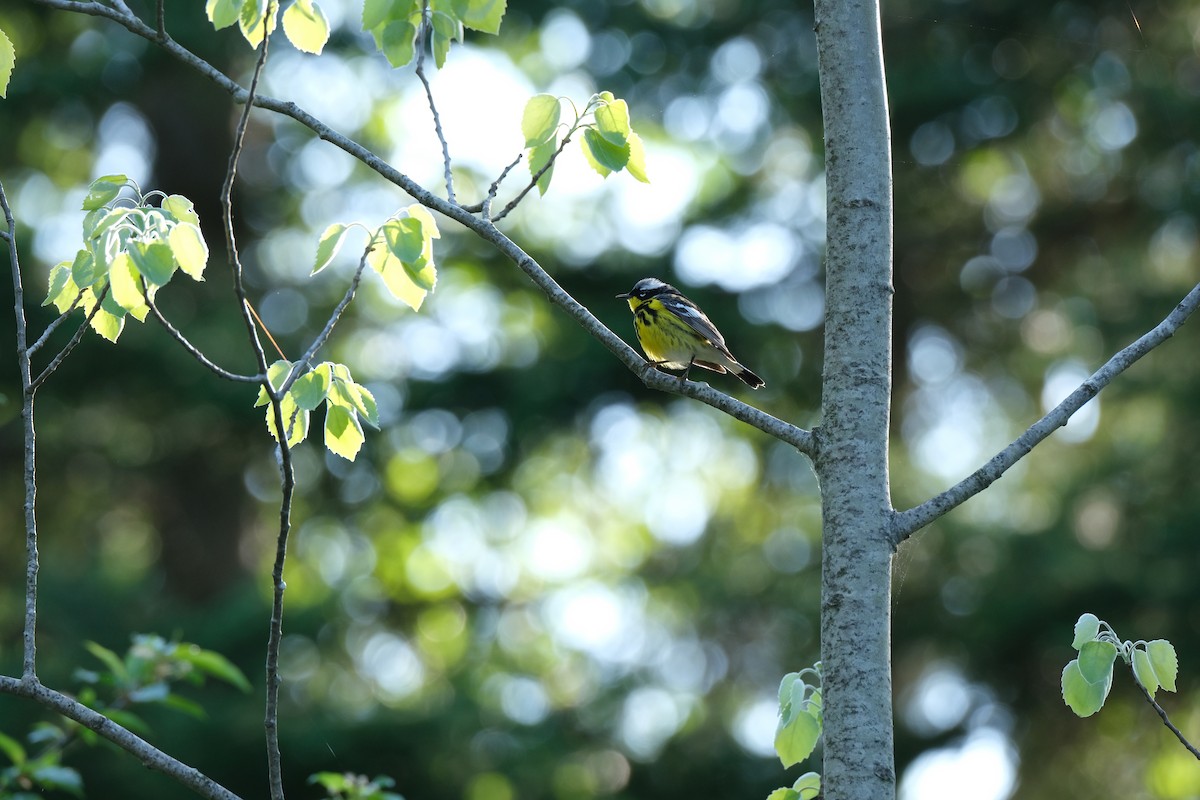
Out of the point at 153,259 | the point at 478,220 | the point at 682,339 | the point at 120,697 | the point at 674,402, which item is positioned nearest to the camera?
the point at 153,259

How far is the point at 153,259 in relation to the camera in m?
1.80

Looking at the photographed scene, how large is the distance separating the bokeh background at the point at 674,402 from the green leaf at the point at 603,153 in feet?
21.5

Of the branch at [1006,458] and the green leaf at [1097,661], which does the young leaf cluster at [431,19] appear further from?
the green leaf at [1097,661]

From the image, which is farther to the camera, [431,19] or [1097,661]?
[431,19]

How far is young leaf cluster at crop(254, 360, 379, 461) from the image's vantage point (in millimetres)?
2057

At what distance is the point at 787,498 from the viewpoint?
13250mm

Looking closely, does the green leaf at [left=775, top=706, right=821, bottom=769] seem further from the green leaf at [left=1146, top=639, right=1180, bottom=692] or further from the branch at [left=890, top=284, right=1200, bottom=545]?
the green leaf at [left=1146, top=639, right=1180, bottom=692]

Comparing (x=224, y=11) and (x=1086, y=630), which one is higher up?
(x=224, y=11)

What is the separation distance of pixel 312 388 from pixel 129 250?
37 cm

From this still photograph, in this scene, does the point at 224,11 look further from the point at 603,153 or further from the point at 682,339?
the point at 682,339

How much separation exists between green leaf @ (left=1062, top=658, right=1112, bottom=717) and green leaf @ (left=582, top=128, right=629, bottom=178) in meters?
1.08

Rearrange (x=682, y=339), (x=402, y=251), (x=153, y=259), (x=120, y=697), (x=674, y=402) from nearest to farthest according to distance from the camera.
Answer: (x=153, y=259)
(x=402, y=251)
(x=120, y=697)
(x=682, y=339)
(x=674, y=402)

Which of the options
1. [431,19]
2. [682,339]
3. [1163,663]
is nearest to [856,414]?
[1163,663]

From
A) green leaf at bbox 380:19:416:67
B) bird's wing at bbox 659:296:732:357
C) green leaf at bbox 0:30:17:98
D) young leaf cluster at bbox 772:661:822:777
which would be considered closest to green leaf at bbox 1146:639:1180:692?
young leaf cluster at bbox 772:661:822:777
